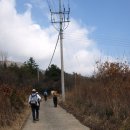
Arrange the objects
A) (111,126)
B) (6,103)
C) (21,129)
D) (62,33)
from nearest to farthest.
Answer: (111,126), (21,129), (6,103), (62,33)

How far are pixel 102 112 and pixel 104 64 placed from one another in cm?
492

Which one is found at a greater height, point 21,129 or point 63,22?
point 63,22

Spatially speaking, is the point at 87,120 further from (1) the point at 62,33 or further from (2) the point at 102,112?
(1) the point at 62,33

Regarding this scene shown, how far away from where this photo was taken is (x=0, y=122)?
20625mm

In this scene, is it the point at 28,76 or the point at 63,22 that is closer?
the point at 63,22

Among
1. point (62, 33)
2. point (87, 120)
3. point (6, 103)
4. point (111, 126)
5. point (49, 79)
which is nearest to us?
point (111, 126)

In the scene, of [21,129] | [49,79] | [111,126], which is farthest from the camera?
[49,79]

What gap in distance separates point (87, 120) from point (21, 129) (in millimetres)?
3523

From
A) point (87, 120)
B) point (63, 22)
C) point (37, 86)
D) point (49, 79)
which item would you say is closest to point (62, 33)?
point (63, 22)

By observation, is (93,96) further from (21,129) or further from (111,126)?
(111,126)

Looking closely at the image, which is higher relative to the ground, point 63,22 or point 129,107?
point 63,22

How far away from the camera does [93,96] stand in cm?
2694

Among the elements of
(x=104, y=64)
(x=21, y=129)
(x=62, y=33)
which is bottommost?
(x=21, y=129)

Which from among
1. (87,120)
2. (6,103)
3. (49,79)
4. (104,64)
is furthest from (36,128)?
(49,79)
